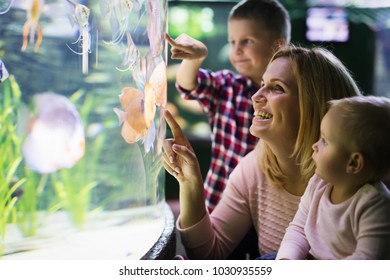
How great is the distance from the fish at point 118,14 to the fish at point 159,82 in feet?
0.48

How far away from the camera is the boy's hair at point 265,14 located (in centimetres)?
162

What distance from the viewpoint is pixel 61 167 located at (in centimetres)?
99

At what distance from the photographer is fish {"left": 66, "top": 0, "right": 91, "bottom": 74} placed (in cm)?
98

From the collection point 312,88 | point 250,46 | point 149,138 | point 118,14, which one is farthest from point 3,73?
point 250,46

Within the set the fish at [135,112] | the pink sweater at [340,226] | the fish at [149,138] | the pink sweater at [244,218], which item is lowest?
the pink sweater at [244,218]

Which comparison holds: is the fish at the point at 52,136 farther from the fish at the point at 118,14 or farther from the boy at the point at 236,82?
the boy at the point at 236,82

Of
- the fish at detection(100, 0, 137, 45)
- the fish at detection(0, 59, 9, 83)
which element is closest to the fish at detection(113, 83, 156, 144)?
the fish at detection(100, 0, 137, 45)

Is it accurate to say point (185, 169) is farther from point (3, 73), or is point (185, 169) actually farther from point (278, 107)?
point (3, 73)

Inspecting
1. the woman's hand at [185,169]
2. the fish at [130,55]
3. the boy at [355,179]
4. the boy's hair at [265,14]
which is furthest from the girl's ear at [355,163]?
the boy's hair at [265,14]

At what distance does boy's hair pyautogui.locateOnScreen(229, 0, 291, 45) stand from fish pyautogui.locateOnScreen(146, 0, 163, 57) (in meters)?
0.45

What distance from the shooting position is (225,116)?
175 cm

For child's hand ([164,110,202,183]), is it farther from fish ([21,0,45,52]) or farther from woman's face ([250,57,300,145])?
fish ([21,0,45,52])

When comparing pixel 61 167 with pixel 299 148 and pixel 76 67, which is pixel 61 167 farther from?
pixel 299 148

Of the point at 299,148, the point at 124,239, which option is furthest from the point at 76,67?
the point at 299,148
